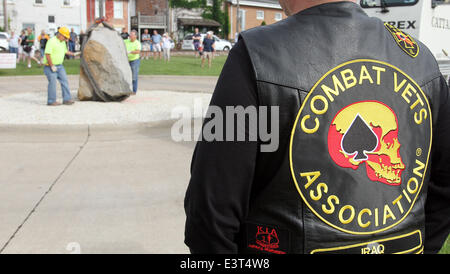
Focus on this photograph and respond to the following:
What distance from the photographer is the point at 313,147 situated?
4.29 ft

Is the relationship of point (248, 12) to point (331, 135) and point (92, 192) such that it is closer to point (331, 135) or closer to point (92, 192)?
point (92, 192)

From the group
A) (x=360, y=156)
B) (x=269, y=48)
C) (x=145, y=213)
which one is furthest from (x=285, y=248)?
(x=145, y=213)

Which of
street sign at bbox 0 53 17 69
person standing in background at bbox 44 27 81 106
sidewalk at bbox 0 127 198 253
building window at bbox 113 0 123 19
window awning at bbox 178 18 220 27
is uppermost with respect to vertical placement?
building window at bbox 113 0 123 19

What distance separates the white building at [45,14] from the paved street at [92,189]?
39.6 metres

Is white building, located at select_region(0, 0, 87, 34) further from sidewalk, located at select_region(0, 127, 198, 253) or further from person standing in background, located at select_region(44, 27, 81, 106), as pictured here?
sidewalk, located at select_region(0, 127, 198, 253)

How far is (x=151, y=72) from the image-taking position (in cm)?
1927

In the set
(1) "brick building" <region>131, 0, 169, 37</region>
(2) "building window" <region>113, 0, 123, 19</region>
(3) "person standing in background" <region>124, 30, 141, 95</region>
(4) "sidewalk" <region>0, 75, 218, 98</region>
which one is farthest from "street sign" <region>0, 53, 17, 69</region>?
(1) "brick building" <region>131, 0, 169, 37</region>

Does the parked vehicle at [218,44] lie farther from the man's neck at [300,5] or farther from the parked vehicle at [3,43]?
the man's neck at [300,5]

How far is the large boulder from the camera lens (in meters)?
10.2

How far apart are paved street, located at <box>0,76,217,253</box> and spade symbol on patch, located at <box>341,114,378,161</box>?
252cm

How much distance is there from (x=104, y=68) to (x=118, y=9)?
43.1 metres

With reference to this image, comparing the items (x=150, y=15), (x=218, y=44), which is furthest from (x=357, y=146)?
(x=150, y=15)

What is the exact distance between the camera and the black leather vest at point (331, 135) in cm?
130
